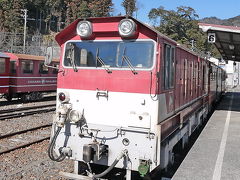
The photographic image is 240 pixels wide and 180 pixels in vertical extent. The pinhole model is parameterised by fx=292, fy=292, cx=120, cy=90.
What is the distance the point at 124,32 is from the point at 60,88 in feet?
5.92

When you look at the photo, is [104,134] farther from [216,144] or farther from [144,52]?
[216,144]

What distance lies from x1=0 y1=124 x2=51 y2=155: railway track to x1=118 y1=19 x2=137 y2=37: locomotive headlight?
4.89m

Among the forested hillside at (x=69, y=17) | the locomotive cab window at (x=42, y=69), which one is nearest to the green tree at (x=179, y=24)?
the forested hillside at (x=69, y=17)

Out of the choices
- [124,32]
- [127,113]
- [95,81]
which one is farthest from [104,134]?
[124,32]

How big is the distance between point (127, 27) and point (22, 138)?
20.4ft

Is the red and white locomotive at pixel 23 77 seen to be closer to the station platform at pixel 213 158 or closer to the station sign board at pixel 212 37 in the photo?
the station sign board at pixel 212 37

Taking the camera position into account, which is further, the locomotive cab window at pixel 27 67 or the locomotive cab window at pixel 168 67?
the locomotive cab window at pixel 27 67

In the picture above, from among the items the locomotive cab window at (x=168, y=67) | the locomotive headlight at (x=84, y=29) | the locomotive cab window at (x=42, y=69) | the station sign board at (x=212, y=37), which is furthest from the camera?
the locomotive cab window at (x=42, y=69)

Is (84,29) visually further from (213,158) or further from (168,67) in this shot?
(213,158)

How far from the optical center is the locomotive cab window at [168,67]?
19.5 ft

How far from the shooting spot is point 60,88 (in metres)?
6.10

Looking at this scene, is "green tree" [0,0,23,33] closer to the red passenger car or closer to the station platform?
the red passenger car

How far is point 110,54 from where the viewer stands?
18.9 ft

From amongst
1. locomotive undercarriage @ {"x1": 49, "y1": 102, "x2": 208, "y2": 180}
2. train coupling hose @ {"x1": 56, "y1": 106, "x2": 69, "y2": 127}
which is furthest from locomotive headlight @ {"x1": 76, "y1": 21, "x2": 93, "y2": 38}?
locomotive undercarriage @ {"x1": 49, "y1": 102, "x2": 208, "y2": 180}
